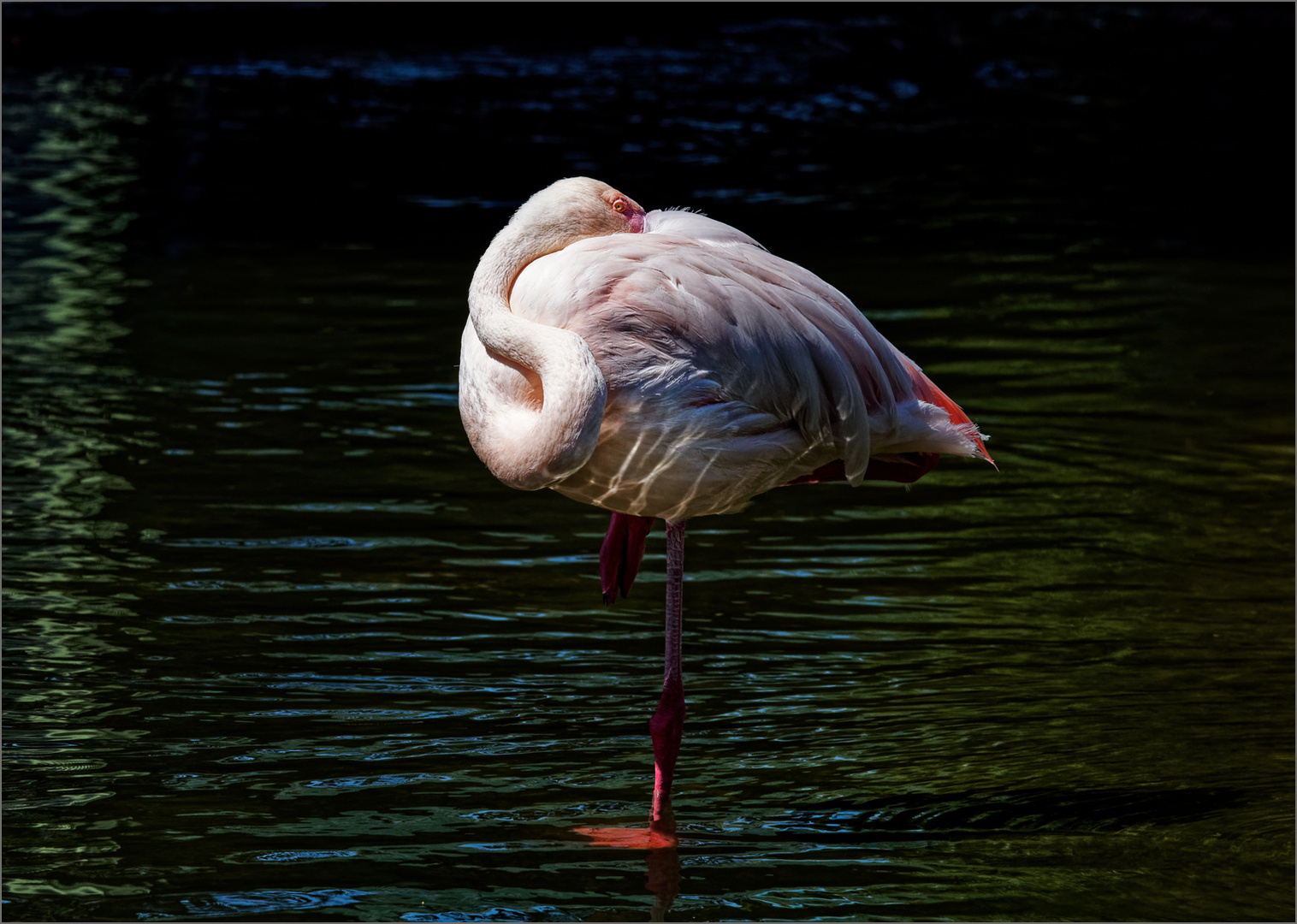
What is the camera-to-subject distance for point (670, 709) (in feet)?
14.2

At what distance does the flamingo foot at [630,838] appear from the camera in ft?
13.2

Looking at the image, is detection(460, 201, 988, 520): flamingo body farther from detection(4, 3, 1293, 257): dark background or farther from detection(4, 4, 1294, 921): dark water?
detection(4, 3, 1293, 257): dark background

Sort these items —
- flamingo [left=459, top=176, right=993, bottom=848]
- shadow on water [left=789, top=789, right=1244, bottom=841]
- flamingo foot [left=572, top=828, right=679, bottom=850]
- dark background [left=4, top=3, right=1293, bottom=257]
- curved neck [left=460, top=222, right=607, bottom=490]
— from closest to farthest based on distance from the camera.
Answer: curved neck [left=460, top=222, right=607, bottom=490]
flamingo [left=459, top=176, right=993, bottom=848]
flamingo foot [left=572, top=828, right=679, bottom=850]
shadow on water [left=789, top=789, right=1244, bottom=841]
dark background [left=4, top=3, right=1293, bottom=257]

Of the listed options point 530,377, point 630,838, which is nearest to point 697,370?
point 530,377

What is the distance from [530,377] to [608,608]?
187cm

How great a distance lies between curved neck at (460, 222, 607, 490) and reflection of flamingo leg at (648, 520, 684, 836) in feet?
1.92

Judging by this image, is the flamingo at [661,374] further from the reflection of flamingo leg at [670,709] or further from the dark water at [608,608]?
the dark water at [608,608]

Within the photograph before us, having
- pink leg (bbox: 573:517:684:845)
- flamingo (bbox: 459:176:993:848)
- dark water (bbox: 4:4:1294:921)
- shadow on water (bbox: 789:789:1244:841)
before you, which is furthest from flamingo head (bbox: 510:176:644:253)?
shadow on water (bbox: 789:789:1244:841)

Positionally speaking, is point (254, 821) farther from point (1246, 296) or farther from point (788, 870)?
point (1246, 296)

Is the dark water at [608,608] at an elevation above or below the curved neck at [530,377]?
below

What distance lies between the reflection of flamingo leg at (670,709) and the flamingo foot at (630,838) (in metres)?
0.02

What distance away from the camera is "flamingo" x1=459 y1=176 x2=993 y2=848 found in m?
3.88

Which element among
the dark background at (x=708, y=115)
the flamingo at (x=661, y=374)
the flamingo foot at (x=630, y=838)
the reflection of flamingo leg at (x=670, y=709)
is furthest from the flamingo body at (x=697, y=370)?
the dark background at (x=708, y=115)

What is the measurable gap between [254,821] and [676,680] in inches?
43.0
